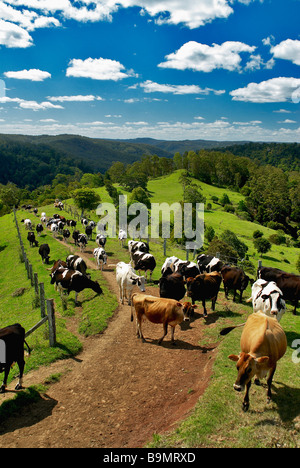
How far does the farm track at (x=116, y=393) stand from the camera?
6.36m

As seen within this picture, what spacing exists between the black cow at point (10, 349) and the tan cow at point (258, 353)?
5800 millimetres

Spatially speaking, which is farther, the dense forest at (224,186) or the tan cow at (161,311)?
the dense forest at (224,186)

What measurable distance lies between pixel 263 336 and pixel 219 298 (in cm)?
863

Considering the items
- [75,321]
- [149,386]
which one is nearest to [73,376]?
[149,386]

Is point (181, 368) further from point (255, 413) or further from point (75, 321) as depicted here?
point (75, 321)

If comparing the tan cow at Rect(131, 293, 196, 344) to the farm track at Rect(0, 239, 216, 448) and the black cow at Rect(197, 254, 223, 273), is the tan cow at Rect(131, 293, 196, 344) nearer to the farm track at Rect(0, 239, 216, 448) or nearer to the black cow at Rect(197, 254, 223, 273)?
the farm track at Rect(0, 239, 216, 448)

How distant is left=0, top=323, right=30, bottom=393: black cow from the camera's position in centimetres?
757

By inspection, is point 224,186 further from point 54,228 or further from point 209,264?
point 209,264

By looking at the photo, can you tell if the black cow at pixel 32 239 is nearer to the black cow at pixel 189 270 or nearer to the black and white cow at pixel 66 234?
the black and white cow at pixel 66 234

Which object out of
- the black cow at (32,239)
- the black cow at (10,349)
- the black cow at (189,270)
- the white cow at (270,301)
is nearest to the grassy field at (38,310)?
the black cow at (10,349)

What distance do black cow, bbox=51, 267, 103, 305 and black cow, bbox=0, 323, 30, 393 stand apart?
671cm

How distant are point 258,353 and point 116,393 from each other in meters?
4.12

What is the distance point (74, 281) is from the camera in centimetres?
1503

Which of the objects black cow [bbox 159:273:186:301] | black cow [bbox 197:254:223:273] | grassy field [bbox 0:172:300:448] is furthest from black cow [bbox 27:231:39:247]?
black cow [bbox 159:273:186:301]
